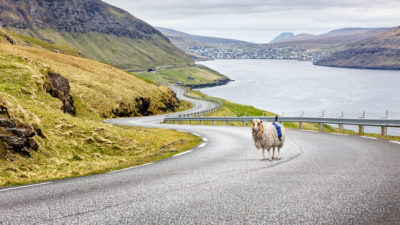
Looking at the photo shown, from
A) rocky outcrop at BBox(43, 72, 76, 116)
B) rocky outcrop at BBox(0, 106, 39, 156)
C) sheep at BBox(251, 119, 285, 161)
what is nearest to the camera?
sheep at BBox(251, 119, 285, 161)

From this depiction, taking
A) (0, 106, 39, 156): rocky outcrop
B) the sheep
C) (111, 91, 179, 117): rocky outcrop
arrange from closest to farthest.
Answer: the sheep, (0, 106, 39, 156): rocky outcrop, (111, 91, 179, 117): rocky outcrop

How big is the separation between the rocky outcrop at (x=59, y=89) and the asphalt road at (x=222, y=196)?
23670 mm

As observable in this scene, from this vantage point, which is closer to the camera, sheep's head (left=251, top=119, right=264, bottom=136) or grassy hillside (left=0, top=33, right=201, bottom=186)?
sheep's head (left=251, top=119, right=264, bottom=136)

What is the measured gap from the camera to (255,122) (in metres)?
11.3

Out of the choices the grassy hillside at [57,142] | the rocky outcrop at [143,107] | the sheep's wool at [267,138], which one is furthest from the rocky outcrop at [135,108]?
the sheep's wool at [267,138]

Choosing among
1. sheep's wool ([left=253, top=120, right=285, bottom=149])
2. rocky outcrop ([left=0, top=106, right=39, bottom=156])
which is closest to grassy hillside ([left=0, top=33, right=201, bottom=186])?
rocky outcrop ([left=0, top=106, right=39, bottom=156])

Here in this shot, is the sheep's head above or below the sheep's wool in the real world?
above

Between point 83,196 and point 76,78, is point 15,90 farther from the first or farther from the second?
point 76,78

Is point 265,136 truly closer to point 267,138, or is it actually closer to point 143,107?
point 267,138

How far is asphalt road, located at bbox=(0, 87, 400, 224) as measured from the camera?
5.64 meters

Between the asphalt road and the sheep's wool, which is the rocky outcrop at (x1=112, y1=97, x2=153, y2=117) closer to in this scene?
the sheep's wool

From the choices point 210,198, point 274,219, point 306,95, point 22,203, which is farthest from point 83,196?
point 306,95

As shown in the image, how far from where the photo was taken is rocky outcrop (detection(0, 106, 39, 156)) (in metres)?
12.0

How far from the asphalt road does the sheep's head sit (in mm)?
1282
